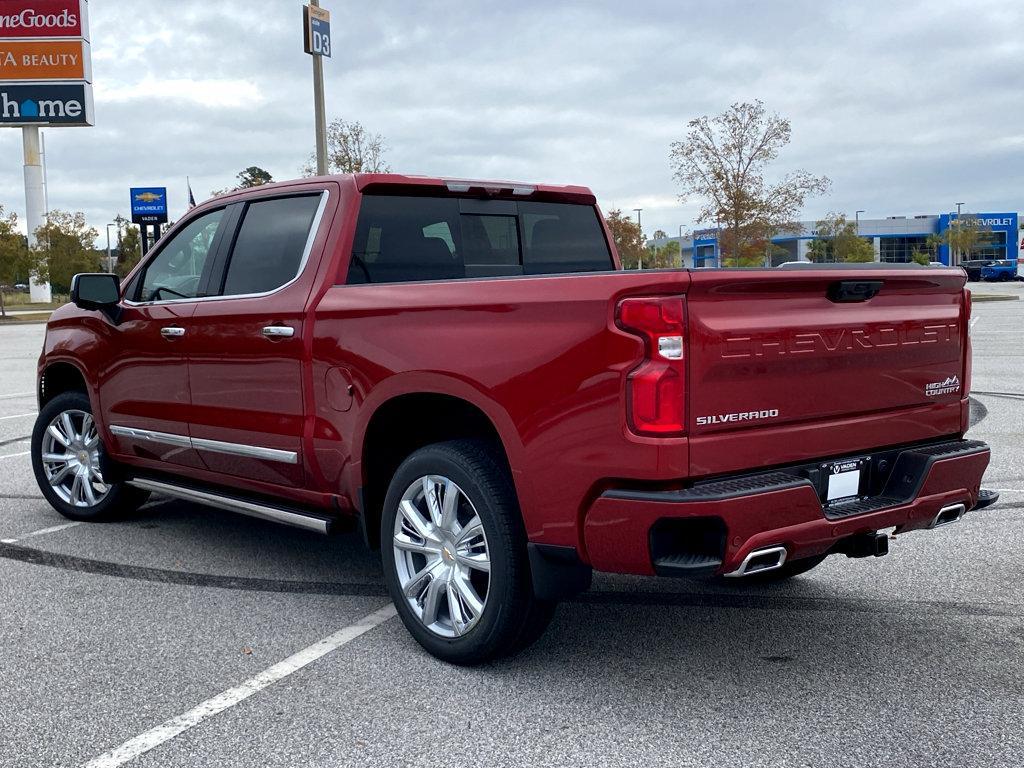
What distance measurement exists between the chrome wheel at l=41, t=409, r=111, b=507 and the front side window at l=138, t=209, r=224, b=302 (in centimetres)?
107

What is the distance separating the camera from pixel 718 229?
128 ft

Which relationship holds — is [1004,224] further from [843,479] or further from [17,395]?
[843,479]

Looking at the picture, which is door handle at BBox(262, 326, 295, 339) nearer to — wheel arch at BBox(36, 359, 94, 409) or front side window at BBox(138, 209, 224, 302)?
front side window at BBox(138, 209, 224, 302)

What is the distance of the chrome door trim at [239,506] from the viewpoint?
15.1 ft

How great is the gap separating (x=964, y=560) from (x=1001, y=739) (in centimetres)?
216

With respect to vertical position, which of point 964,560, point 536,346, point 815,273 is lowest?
point 964,560

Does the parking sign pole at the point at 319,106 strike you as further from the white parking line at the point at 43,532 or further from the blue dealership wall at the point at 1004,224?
the blue dealership wall at the point at 1004,224

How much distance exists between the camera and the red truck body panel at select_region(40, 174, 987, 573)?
131 inches

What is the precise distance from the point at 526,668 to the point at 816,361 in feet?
5.00

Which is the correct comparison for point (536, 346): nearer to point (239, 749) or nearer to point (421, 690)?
point (421, 690)

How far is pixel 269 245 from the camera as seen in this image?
5.08 m

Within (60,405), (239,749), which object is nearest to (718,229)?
(60,405)

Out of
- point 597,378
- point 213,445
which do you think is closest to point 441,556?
point 597,378

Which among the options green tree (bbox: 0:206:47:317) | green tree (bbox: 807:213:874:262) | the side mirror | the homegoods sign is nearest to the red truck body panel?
the side mirror
